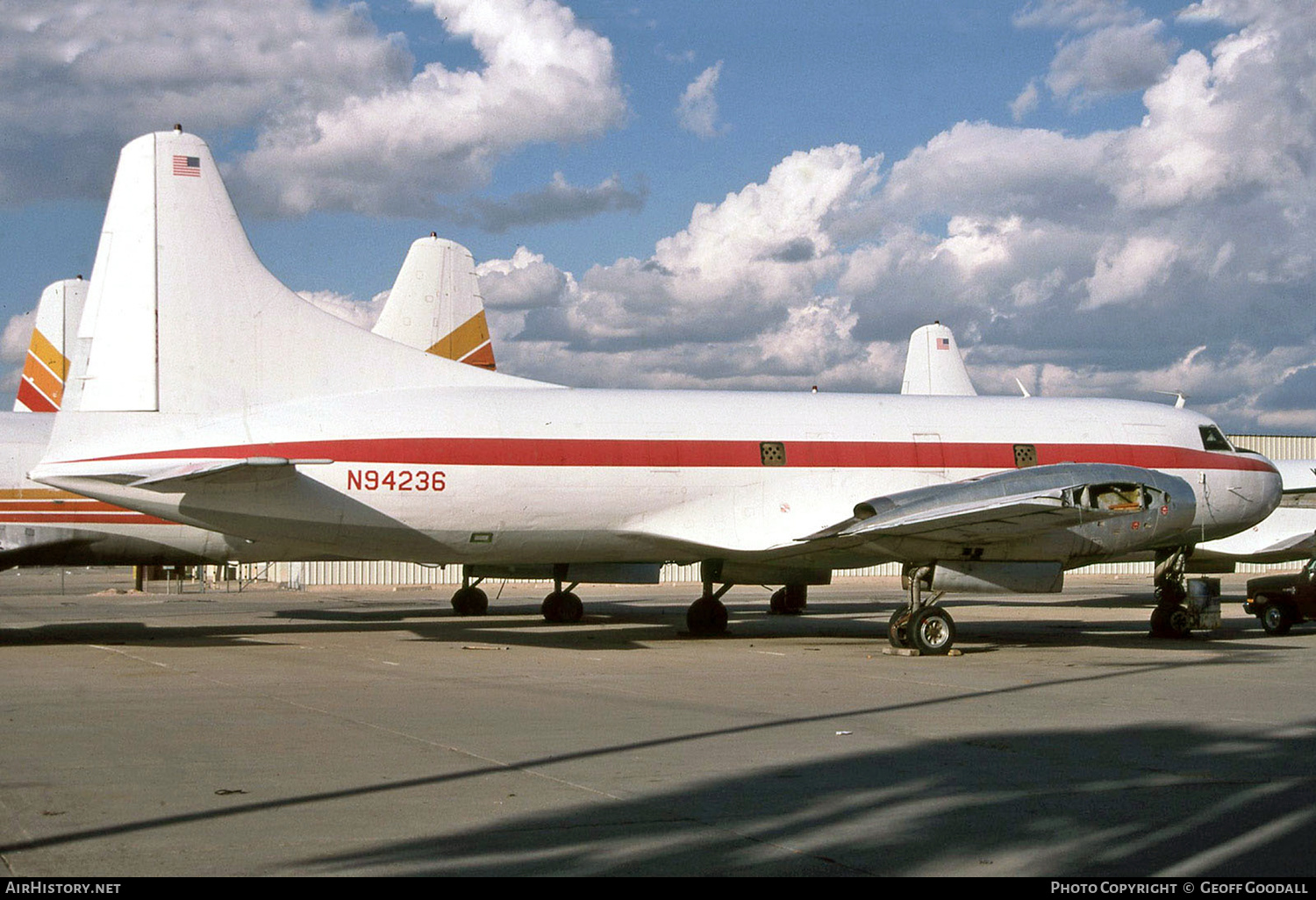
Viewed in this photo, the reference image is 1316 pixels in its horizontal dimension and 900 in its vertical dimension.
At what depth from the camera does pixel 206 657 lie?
18.5m

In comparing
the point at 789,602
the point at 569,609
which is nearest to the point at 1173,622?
the point at 789,602

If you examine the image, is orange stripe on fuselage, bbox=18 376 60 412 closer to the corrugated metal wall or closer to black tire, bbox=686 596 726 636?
black tire, bbox=686 596 726 636

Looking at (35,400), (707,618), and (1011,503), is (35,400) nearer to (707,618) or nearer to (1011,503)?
(707,618)

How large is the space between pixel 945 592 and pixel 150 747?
40.5ft

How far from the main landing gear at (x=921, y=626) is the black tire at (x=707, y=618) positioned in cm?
482

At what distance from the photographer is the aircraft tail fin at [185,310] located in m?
17.6

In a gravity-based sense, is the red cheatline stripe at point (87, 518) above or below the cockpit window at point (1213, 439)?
below

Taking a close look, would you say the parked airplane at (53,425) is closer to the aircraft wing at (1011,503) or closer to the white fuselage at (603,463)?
the white fuselage at (603,463)

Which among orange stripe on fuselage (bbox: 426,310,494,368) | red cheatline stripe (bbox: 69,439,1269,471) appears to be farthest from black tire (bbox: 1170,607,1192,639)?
orange stripe on fuselage (bbox: 426,310,494,368)

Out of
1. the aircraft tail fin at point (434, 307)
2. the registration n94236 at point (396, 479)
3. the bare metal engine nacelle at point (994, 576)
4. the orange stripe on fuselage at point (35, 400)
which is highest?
the aircraft tail fin at point (434, 307)

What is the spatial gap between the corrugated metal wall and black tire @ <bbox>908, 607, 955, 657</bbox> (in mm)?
26784

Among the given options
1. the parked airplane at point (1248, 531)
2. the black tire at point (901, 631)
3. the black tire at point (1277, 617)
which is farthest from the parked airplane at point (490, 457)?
the parked airplane at point (1248, 531)

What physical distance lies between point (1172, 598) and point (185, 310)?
57.3 ft
